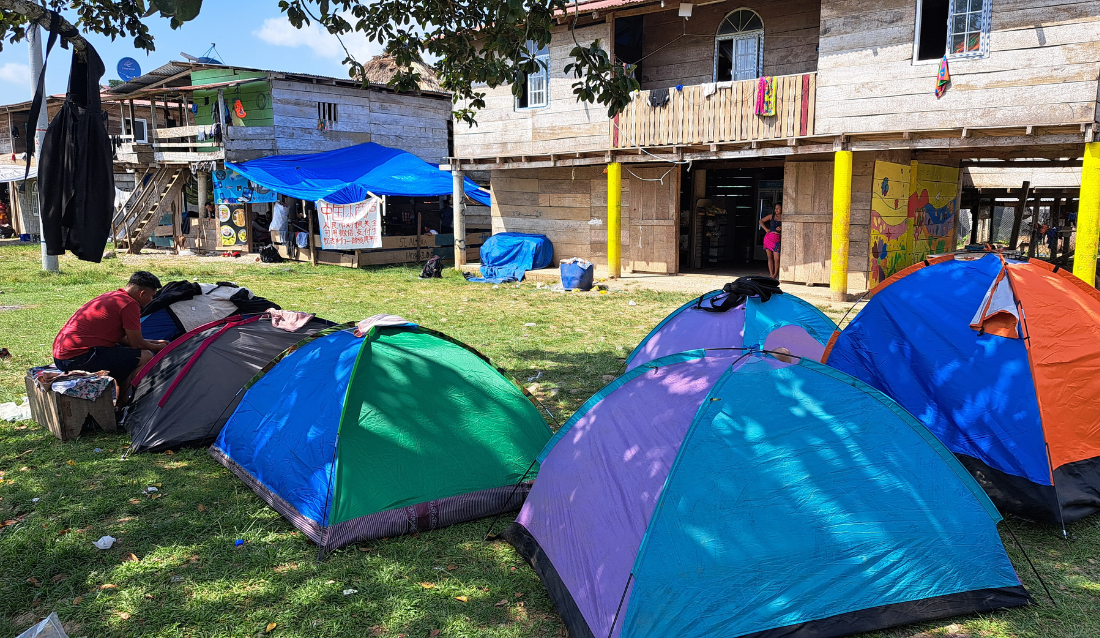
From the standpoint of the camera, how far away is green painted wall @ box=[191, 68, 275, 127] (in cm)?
2023

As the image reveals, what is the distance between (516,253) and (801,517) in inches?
557

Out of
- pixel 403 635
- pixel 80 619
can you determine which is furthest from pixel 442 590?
pixel 80 619

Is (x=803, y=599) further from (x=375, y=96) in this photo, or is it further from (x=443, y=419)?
(x=375, y=96)

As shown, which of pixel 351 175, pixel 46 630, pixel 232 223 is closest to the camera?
pixel 46 630

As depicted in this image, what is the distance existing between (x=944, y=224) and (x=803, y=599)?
1483 cm

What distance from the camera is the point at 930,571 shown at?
3320mm

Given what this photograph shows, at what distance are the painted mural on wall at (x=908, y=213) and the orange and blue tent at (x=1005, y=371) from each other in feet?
26.1

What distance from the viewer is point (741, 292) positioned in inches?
239

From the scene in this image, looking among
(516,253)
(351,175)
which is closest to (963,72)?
(516,253)

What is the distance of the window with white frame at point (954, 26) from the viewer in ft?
34.6

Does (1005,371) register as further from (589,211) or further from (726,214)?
(726,214)

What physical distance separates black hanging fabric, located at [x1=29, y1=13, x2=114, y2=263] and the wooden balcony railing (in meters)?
10.3

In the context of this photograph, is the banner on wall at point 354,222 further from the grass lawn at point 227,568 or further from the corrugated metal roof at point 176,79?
the grass lawn at point 227,568

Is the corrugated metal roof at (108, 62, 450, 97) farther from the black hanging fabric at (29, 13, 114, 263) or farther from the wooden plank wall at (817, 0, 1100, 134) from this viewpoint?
the black hanging fabric at (29, 13, 114, 263)
